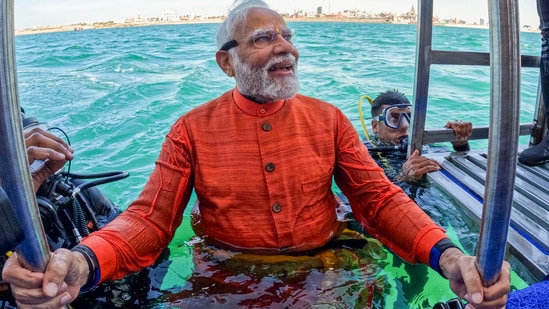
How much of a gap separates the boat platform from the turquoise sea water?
11cm

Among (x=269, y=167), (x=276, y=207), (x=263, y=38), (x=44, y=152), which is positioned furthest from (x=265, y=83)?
(x=44, y=152)

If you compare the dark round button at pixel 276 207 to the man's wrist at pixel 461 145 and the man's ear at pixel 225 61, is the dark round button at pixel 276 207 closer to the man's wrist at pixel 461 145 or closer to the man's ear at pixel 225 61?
the man's ear at pixel 225 61

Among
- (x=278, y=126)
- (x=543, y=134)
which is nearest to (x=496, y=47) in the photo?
(x=278, y=126)

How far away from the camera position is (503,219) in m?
0.88

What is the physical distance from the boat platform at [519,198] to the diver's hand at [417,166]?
0.18ft

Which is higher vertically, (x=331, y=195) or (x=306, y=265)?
(x=331, y=195)

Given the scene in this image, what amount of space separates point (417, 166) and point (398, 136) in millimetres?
744

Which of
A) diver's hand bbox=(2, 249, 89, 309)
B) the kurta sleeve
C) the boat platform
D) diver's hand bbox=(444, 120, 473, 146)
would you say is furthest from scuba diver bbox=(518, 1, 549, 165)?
diver's hand bbox=(2, 249, 89, 309)

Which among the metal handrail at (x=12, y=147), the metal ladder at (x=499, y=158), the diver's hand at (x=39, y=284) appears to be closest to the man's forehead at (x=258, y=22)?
the metal ladder at (x=499, y=158)

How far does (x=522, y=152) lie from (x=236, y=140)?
84.6 inches

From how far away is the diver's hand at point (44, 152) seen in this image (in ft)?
6.21

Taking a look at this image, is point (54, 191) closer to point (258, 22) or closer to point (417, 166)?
point (258, 22)

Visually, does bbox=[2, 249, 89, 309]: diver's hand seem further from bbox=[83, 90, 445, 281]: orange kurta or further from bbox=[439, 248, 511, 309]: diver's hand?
bbox=[439, 248, 511, 309]: diver's hand

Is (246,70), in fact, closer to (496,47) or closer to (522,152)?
(496,47)
